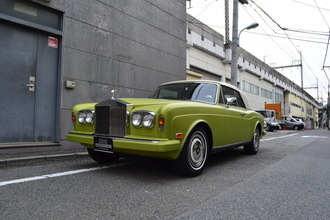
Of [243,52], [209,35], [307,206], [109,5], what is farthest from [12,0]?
[243,52]

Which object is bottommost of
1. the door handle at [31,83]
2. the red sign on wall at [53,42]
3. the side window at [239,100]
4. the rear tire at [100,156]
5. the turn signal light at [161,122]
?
the rear tire at [100,156]

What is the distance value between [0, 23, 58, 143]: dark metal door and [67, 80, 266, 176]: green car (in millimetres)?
2278

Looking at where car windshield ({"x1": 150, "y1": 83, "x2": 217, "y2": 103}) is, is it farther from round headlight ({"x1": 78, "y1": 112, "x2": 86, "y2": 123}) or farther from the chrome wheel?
round headlight ({"x1": 78, "y1": 112, "x2": 86, "y2": 123})

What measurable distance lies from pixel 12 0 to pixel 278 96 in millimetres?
40210

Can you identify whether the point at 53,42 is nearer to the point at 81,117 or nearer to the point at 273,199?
the point at 81,117

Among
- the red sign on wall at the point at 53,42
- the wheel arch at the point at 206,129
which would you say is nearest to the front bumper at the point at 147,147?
the wheel arch at the point at 206,129

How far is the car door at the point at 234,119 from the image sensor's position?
4.83 meters

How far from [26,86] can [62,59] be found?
45.2 inches

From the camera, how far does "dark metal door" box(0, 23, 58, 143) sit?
18.5ft

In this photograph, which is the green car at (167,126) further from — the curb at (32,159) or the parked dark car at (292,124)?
the parked dark car at (292,124)

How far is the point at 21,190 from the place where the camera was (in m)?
3.04

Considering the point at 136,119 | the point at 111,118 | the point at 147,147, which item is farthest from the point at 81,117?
the point at 147,147

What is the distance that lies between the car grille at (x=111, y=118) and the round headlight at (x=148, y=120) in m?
0.33

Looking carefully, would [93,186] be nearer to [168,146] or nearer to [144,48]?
A: [168,146]
